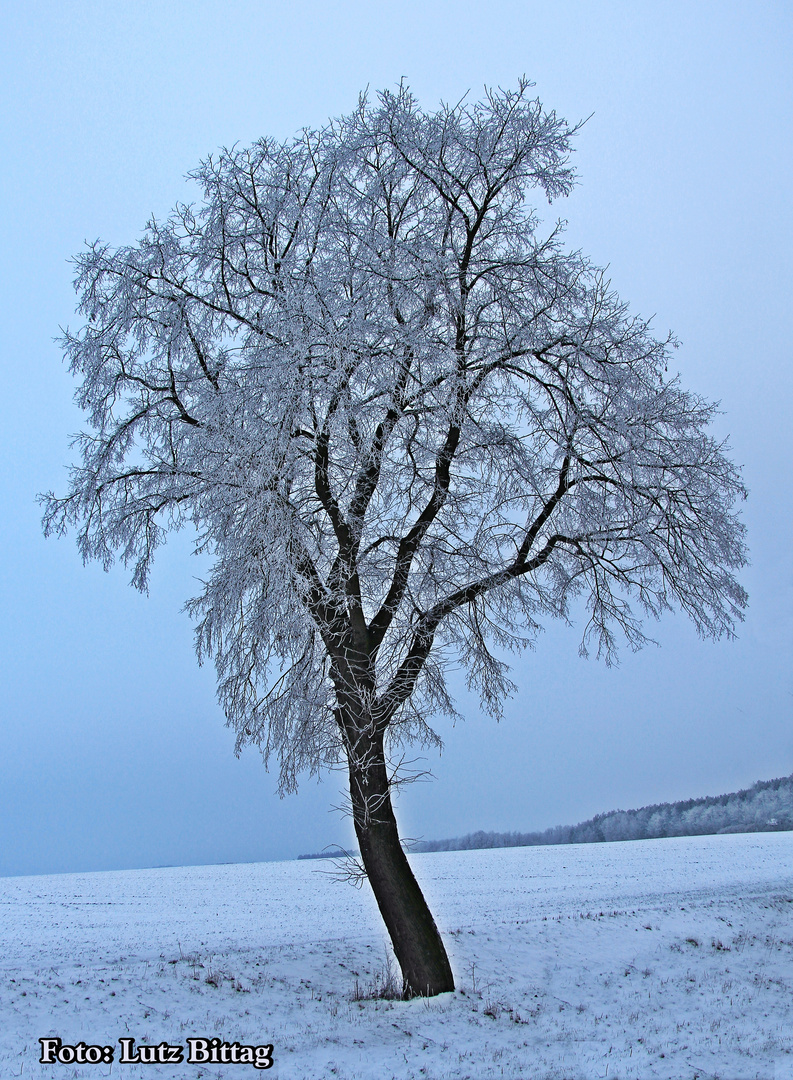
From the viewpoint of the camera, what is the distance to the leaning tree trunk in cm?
827

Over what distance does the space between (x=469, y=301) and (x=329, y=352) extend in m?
2.27

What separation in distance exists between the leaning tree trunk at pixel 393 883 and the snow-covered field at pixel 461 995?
1.05ft

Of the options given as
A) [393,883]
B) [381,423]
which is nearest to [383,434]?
[381,423]

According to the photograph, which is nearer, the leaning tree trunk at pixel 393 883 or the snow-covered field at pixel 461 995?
the snow-covered field at pixel 461 995

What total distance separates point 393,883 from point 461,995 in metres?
1.38

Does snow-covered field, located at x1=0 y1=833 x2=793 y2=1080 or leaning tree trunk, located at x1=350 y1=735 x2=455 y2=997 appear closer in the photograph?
snow-covered field, located at x1=0 y1=833 x2=793 y2=1080

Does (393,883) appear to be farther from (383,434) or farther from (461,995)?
(383,434)

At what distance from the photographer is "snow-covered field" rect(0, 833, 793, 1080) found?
6.49 meters

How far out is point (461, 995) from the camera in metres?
8.21

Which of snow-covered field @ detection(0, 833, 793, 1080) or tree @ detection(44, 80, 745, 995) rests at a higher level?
tree @ detection(44, 80, 745, 995)

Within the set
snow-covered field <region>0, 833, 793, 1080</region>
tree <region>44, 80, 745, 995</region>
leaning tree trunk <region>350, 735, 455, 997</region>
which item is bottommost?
snow-covered field <region>0, 833, 793, 1080</region>

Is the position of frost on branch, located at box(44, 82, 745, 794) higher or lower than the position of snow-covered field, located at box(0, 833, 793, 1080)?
higher

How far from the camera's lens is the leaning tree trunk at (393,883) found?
326 inches

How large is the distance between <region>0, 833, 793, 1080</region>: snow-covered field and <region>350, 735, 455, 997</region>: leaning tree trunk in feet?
1.05
